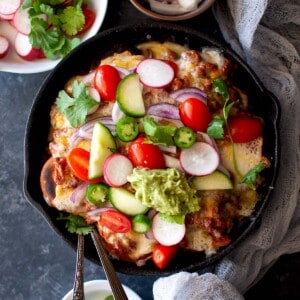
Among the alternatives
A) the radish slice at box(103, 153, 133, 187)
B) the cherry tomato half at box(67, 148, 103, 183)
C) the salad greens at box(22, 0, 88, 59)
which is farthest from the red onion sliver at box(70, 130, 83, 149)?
the salad greens at box(22, 0, 88, 59)

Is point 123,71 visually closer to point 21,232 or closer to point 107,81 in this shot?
point 107,81

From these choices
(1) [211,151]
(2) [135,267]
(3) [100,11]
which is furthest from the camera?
(3) [100,11]

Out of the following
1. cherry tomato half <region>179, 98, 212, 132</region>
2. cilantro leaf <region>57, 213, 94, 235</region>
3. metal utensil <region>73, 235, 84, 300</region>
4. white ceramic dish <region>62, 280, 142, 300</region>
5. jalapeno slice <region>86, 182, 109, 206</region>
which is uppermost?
cherry tomato half <region>179, 98, 212, 132</region>

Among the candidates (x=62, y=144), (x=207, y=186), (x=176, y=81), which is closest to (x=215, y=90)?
(x=176, y=81)

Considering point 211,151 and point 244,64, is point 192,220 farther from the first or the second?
point 244,64

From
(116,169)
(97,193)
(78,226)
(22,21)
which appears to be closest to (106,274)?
(78,226)

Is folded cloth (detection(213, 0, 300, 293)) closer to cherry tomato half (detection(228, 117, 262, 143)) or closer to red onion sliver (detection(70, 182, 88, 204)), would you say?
cherry tomato half (detection(228, 117, 262, 143))
